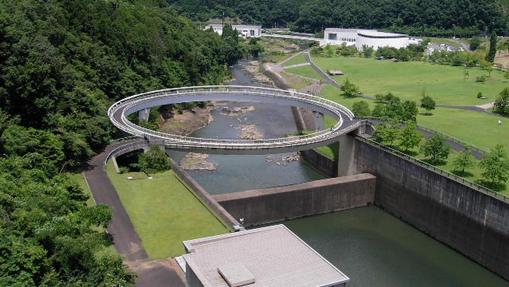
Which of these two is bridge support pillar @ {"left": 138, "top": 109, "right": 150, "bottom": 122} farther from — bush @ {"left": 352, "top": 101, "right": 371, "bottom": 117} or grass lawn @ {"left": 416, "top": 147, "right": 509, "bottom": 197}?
grass lawn @ {"left": 416, "top": 147, "right": 509, "bottom": 197}

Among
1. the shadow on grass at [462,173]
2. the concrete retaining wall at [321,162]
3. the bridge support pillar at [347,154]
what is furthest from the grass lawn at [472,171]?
the concrete retaining wall at [321,162]

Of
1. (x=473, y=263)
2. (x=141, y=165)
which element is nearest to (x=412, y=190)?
(x=473, y=263)

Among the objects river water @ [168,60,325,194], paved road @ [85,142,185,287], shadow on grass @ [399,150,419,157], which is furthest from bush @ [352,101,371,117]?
paved road @ [85,142,185,287]

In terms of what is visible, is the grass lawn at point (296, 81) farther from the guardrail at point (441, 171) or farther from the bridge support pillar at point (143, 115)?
the guardrail at point (441, 171)

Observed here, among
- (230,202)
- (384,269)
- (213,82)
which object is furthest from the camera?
(213,82)

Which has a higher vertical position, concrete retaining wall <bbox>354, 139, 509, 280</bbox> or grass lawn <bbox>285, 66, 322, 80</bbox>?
grass lawn <bbox>285, 66, 322, 80</bbox>

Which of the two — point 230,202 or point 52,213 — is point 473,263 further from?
point 52,213
